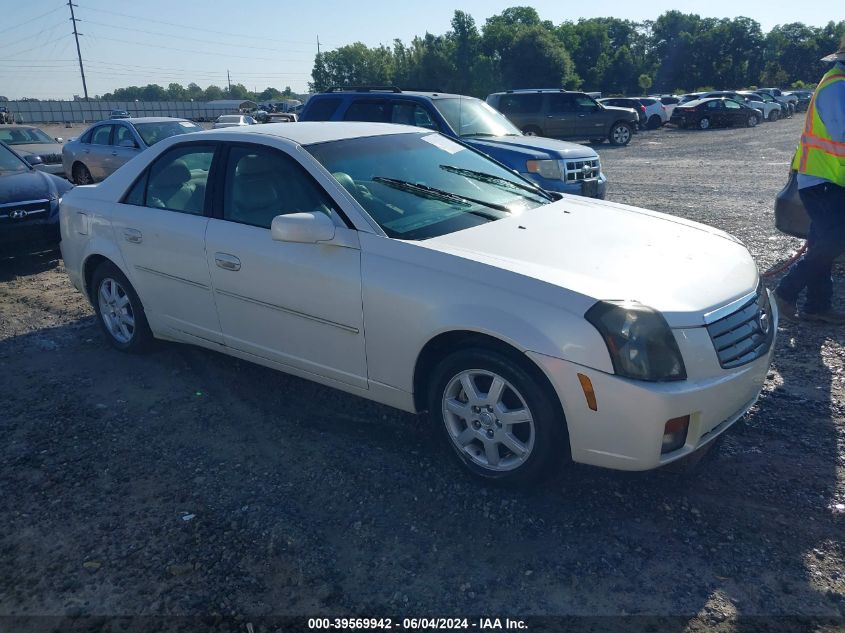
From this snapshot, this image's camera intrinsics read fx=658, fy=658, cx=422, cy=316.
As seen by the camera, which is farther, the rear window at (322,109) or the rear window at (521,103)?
the rear window at (521,103)

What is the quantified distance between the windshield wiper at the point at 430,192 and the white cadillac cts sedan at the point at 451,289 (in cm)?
1

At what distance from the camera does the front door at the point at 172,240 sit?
14.0ft

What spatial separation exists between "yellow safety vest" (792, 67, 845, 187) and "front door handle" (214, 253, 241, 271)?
13.6 feet

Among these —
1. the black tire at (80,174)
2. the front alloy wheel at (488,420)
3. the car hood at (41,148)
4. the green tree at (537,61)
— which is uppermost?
the green tree at (537,61)

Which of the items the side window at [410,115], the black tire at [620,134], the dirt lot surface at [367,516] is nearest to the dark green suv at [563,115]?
the black tire at [620,134]

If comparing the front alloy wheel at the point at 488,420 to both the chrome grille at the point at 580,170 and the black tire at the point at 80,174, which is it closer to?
the chrome grille at the point at 580,170

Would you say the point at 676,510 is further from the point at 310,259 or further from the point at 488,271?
the point at 310,259

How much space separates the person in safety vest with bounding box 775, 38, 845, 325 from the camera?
4727 millimetres

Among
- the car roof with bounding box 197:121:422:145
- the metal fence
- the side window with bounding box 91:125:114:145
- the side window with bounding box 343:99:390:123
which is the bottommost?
the side window with bounding box 91:125:114:145

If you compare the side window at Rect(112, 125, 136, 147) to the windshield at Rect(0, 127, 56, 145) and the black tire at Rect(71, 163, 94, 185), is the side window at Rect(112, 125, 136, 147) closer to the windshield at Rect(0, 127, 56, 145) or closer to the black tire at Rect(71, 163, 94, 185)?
the black tire at Rect(71, 163, 94, 185)

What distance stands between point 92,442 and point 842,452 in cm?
416

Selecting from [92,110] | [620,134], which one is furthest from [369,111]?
[92,110]

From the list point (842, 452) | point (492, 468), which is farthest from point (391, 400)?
point (842, 452)

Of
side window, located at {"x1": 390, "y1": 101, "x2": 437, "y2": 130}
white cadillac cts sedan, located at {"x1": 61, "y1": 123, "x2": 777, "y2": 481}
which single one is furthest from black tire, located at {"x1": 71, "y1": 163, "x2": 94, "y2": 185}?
white cadillac cts sedan, located at {"x1": 61, "y1": 123, "x2": 777, "y2": 481}
